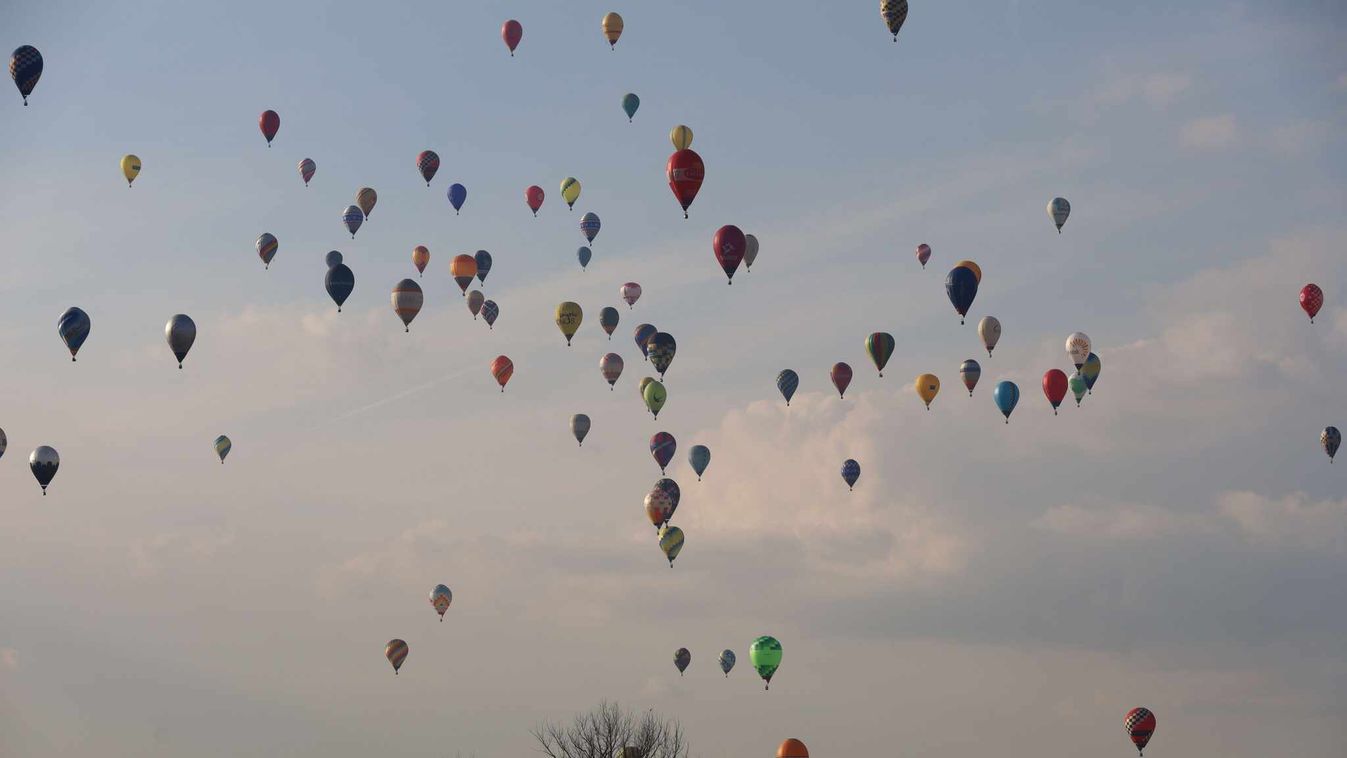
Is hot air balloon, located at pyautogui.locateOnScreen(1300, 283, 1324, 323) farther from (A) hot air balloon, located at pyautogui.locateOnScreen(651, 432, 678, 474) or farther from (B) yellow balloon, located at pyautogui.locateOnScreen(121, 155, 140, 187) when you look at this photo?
(B) yellow balloon, located at pyautogui.locateOnScreen(121, 155, 140, 187)

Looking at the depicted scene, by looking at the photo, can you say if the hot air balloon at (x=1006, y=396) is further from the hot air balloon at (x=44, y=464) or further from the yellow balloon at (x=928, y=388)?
the hot air balloon at (x=44, y=464)

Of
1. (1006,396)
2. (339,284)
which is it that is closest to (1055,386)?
(1006,396)

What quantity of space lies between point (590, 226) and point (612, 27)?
10.7 metres

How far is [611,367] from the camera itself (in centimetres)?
11294

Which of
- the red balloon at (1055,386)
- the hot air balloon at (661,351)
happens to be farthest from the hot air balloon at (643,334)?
the red balloon at (1055,386)

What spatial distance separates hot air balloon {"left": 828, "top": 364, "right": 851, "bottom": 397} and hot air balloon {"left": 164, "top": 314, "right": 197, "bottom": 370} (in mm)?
31517

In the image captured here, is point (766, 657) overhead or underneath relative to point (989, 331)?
underneath

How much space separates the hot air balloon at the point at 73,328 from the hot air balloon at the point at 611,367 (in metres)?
26.7

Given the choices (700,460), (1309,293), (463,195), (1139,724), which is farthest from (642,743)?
(1309,293)

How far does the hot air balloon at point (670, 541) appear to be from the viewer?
108062 mm

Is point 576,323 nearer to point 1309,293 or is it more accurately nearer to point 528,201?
point 528,201

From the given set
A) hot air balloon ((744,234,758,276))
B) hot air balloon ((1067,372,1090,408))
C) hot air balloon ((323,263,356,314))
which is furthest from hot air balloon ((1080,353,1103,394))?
hot air balloon ((323,263,356,314))

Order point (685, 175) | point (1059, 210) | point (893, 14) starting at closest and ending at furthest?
point (685, 175) → point (893, 14) → point (1059, 210)

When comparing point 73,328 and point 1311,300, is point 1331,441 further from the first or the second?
point 73,328
